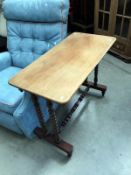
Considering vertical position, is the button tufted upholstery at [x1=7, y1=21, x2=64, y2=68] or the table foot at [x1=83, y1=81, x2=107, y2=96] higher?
the button tufted upholstery at [x1=7, y1=21, x2=64, y2=68]

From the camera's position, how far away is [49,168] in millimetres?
1393

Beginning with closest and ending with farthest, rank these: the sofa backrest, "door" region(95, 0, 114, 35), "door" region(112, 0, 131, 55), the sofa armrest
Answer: the sofa backrest
the sofa armrest
"door" region(112, 0, 131, 55)
"door" region(95, 0, 114, 35)

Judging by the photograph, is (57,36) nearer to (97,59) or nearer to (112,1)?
(97,59)

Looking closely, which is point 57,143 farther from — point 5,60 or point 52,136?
point 5,60

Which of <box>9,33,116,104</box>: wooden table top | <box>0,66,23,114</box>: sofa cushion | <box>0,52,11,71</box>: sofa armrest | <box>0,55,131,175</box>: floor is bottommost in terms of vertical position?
<box>0,55,131,175</box>: floor

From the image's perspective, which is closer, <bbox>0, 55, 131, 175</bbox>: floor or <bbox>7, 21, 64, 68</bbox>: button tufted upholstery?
<bbox>0, 55, 131, 175</bbox>: floor

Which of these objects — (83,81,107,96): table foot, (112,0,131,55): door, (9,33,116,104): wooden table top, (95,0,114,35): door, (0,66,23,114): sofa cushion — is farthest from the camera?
(95,0,114,35): door

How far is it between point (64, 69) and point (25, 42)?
0.81 m

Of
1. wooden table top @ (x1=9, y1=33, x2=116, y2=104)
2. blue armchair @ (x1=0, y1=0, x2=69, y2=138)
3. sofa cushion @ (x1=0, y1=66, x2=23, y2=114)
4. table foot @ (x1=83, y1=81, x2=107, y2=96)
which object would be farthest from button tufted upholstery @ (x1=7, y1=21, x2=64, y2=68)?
table foot @ (x1=83, y1=81, x2=107, y2=96)

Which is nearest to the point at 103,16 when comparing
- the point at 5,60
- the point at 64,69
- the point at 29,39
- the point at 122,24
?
the point at 122,24

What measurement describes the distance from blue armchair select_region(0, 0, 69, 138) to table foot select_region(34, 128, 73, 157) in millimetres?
63

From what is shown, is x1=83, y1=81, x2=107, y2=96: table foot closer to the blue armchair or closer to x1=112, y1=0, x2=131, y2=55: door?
the blue armchair

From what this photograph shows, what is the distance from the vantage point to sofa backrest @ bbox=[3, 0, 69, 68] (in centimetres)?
158

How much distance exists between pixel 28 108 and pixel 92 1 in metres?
2.17
